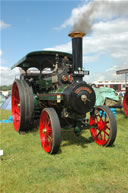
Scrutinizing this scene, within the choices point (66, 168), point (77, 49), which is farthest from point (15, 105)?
point (66, 168)

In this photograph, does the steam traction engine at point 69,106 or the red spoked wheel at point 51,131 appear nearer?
the red spoked wheel at point 51,131

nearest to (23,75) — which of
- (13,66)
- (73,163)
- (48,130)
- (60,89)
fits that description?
(13,66)

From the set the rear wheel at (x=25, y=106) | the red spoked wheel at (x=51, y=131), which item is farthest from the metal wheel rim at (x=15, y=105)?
the red spoked wheel at (x=51, y=131)

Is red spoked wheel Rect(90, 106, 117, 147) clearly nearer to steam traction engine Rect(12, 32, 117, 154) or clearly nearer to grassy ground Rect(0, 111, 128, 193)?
steam traction engine Rect(12, 32, 117, 154)

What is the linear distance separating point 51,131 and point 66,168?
2.87 ft

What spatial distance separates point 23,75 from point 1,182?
405 cm

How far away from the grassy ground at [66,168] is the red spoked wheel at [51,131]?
16 cm

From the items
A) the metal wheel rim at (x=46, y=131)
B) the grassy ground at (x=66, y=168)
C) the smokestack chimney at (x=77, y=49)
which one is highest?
the smokestack chimney at (x=77, y=49)

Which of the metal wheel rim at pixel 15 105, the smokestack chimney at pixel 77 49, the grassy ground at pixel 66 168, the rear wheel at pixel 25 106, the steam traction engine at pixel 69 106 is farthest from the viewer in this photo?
the metal wheel rim at pixel 15 105

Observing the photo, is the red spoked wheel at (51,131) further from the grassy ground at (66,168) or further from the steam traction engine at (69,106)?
the grassy ground at (66,168)

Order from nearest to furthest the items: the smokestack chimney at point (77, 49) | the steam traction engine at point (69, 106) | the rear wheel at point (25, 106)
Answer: the steam traction engine at point (69, 106) < the smokestack chimney at point (77, 49) < the rear wheel at point (25, 106)

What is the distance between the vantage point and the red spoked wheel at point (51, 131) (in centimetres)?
361

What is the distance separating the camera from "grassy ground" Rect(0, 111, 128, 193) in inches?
106

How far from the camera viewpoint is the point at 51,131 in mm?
3908
